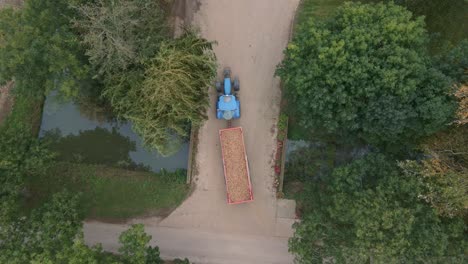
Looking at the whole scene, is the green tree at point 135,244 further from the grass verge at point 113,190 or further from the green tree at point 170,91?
the grass verge at point 113,190

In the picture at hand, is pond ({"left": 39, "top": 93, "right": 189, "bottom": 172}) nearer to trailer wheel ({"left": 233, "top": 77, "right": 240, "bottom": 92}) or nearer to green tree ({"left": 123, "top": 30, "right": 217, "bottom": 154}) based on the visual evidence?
A: green tree ({"left": 123, "top": 30, "right": 217, "bottom": 154})

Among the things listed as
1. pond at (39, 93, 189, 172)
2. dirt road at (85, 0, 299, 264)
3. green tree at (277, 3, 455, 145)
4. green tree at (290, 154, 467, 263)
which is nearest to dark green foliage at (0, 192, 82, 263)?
dirt road at (85, 0, 299, 264)

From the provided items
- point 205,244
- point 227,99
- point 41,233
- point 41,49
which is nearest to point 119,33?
point 41,49

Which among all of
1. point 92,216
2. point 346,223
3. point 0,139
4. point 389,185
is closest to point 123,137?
point 92,216

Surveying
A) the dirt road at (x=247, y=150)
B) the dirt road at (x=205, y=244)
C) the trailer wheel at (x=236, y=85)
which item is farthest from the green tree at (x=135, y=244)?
the trailer wheel at (x=236, y=85)

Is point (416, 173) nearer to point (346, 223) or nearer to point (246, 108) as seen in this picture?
point (346, 223)

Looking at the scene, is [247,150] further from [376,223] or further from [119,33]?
[119,33]
